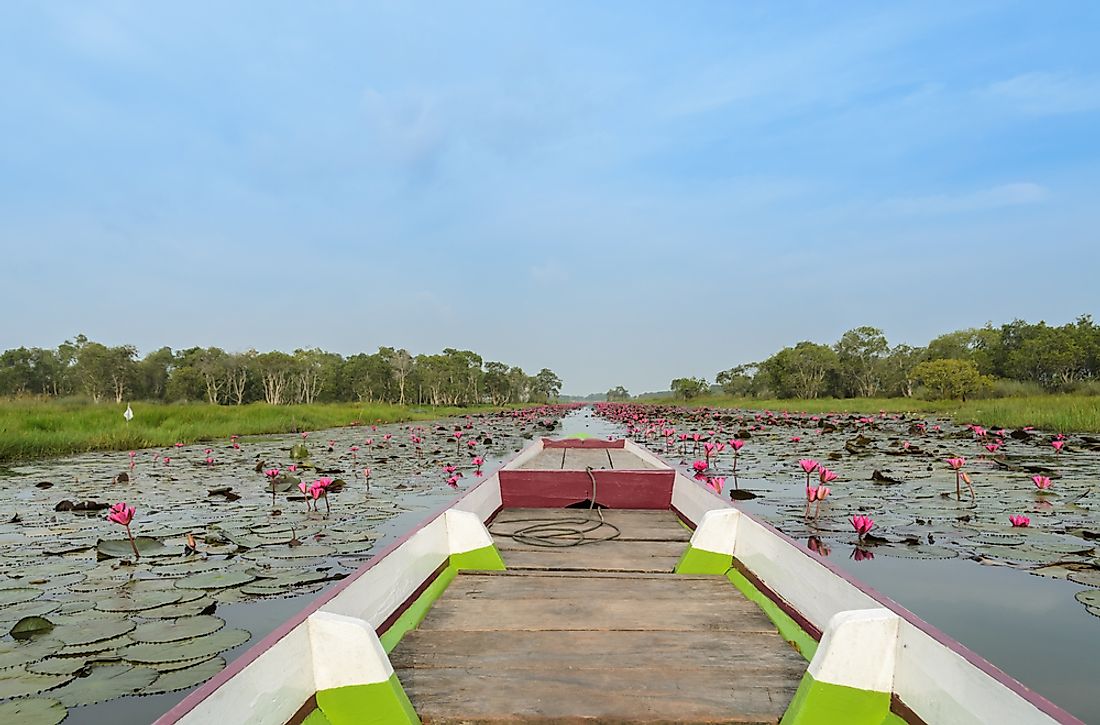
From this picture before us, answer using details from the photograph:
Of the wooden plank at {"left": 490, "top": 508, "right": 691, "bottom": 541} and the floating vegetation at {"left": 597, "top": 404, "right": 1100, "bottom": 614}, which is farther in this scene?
the floating vegetation at {"left": 597, "top": 404, "right": 1100, "bottom": 614}

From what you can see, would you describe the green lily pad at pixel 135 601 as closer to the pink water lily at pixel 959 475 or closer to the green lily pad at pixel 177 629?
the green lily pad at pixel 177 629

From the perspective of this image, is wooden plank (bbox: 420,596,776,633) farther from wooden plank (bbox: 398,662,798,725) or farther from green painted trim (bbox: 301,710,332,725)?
green painted trim (bbox: 301,710,332,725)

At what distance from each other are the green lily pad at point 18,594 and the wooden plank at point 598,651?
2.39 metres

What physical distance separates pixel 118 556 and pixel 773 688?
381 cm

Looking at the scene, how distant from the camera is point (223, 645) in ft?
7.86

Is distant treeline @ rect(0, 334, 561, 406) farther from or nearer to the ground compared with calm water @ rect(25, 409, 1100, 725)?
farther from the ground

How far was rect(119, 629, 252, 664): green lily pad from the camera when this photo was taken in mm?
2262

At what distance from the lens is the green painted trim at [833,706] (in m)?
1.34

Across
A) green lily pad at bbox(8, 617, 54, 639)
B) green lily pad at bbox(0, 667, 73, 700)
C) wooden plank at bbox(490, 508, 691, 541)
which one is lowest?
green lily pad at bbox(0, 667, 73, 700)

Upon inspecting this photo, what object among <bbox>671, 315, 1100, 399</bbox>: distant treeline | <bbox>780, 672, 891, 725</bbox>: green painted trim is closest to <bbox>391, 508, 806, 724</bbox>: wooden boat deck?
<bbox>780, 672, 891, 725</bbox>: green painted trim

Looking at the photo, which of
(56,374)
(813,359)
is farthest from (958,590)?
(56,374)

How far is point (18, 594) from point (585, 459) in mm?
4190

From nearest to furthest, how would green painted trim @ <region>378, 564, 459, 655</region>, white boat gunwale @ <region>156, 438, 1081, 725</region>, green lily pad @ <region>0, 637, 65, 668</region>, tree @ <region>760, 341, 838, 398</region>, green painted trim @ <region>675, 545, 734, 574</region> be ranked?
white boat gunwale @ <region>156, 438, 1081, 725</region> < green painted trim @ <region>378, 564, 459, 655</region> < green lily pad @ <region>0, 637, 65, 668</region> < green painted trim @ <region>675, 545, 734, 574</region> < tree @ <region>760, 341, 838, 398</region>

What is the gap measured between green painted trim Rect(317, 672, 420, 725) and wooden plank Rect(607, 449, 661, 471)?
11.5 ft
